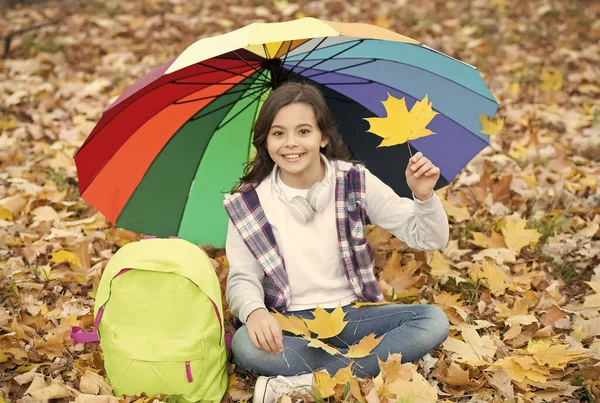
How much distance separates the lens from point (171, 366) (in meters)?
2.14

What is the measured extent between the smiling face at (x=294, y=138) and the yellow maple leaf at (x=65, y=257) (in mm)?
1266

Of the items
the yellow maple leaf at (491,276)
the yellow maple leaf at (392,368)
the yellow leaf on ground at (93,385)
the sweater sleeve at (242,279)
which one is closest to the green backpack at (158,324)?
the yellow leaf on ground at (93,385)

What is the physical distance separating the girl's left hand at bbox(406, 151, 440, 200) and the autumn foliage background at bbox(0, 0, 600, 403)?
62 cm

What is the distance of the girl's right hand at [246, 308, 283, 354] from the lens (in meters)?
2.18

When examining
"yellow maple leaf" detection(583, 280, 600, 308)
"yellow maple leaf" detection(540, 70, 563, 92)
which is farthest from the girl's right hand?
"yellow maple leaf" detection(540, 70, 563, 92)

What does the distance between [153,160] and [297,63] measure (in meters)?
0.79

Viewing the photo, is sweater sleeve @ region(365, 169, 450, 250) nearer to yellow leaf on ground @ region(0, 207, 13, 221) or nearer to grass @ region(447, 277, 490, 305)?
grass @ region(447, 277, 490, 305)

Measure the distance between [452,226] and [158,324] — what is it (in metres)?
1.84

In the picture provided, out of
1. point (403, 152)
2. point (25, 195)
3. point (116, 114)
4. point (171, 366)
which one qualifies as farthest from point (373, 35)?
point (25, 195)

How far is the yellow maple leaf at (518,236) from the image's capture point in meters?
3.14

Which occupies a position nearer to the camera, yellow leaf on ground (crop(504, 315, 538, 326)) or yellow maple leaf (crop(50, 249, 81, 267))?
yellow leaf on ground (crop(504, 315, 538, 326))

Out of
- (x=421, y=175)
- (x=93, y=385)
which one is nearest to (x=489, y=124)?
(x=421, y=175)

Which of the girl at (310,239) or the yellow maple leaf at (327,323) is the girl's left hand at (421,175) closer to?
the girl at (310,239)

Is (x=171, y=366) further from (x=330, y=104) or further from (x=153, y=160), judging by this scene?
(x=330, y=104)
